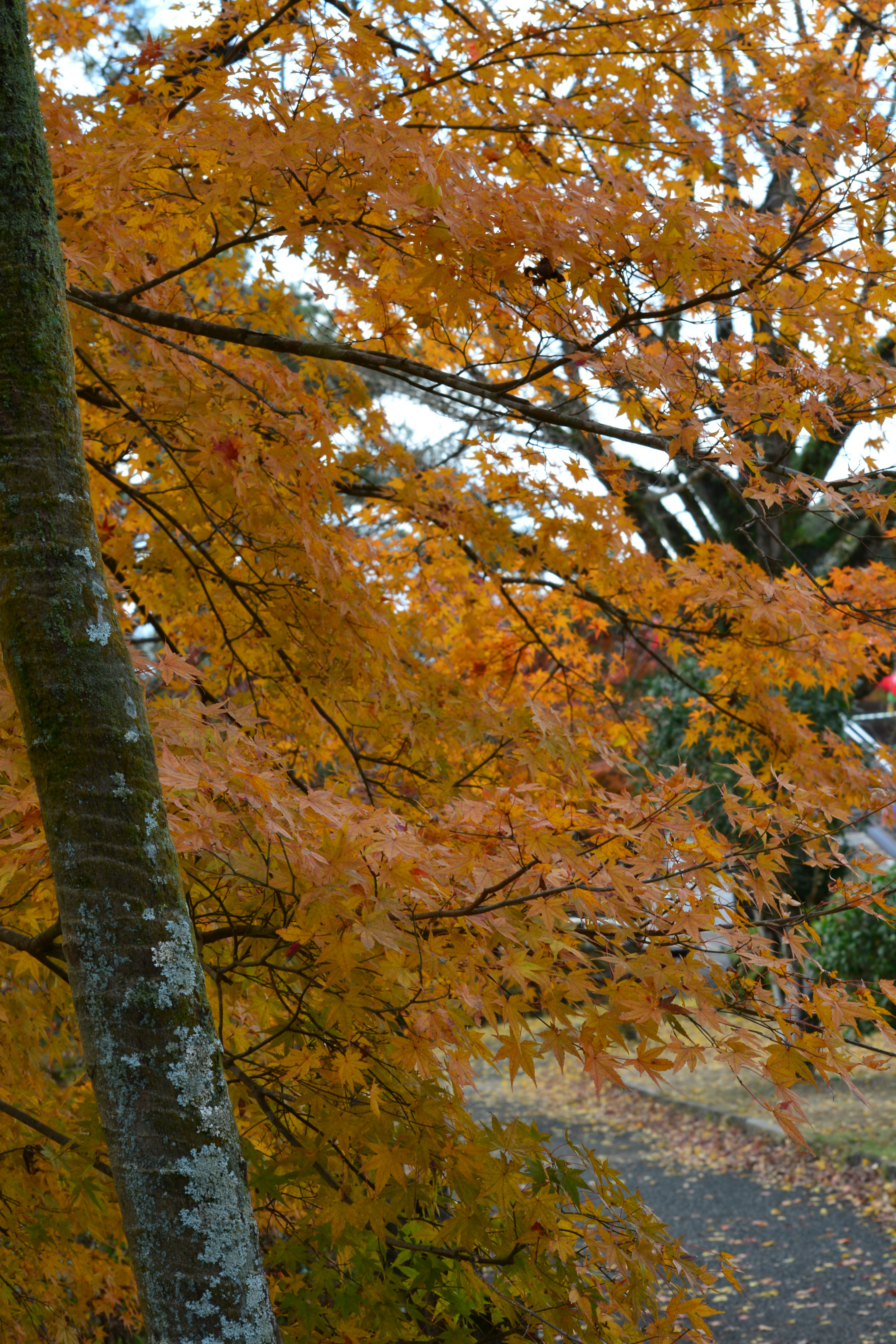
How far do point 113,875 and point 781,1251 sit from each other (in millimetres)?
5806

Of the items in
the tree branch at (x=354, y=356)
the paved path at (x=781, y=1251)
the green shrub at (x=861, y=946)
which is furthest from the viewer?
the green shrub at (x=861, y=946)

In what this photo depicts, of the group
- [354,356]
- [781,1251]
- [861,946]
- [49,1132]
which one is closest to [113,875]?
[49,1132]

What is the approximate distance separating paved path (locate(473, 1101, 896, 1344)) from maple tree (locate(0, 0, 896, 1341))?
8.23ft

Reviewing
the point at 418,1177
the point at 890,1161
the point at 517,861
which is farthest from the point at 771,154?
the point at 890,1161

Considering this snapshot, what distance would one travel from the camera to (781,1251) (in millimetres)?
5809

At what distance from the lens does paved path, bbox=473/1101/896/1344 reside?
4891 mm

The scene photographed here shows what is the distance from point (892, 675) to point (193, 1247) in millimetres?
9118

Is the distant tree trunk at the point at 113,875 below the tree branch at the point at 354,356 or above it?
below

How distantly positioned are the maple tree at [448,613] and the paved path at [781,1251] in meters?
2.51

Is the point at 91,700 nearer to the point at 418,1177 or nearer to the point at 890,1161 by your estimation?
the point at 418,1177

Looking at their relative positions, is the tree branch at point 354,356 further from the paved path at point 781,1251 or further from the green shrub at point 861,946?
the green shrub at point 861,946

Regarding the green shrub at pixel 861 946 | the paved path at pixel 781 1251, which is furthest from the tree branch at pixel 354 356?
the green shrub at pixel 861 946

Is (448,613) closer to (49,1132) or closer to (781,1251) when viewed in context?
(49,1132)

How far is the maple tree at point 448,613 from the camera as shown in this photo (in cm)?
173
